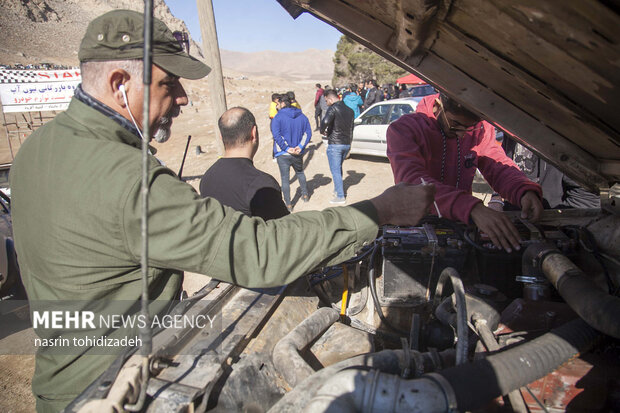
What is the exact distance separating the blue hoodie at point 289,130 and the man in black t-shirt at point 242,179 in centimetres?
Answer: 356

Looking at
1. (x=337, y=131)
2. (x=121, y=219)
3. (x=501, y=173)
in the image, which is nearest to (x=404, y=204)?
(x=121, y=219)

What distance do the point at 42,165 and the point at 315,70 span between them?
132827 millimetres

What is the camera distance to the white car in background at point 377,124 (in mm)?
9852

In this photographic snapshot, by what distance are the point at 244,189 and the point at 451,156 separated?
1596mm

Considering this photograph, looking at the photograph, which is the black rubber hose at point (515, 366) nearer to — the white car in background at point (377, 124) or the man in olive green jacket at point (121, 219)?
the man in olive green jacket at point (121, 219)

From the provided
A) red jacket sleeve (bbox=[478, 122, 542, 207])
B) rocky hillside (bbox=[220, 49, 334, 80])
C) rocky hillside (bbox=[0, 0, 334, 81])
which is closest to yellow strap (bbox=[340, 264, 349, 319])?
red jacket sleeve (bbox=[478, 122, 542, 207])

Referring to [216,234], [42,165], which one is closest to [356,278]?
[216,234]

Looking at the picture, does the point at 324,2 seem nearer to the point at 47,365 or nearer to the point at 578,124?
the point at 578,124

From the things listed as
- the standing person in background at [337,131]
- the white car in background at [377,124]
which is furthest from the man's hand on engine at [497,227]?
the white car in background at [377,124]

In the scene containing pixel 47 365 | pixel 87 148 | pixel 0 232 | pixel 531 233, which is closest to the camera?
pixel 87 148

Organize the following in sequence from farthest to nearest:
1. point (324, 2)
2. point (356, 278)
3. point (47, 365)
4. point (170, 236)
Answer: point (356, 278) → point (324, 2) → point (47, 365) → point (170, 236)

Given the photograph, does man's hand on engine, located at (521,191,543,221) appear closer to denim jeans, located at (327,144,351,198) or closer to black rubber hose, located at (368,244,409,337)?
black rubber hose, located at (368,244,409,337)

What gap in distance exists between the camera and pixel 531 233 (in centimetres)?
186

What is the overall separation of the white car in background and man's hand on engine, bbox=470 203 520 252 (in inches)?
323
